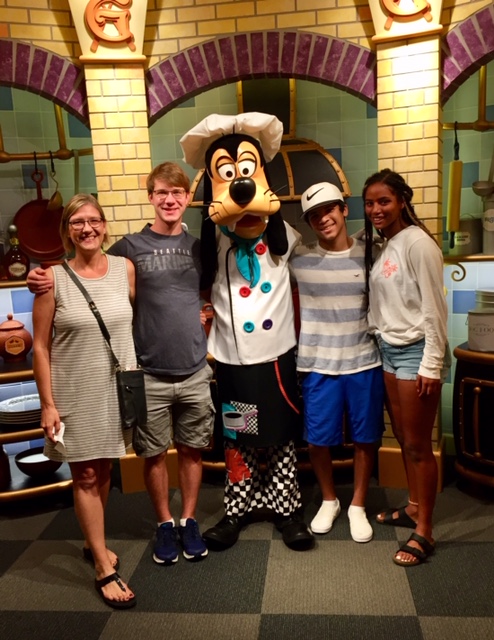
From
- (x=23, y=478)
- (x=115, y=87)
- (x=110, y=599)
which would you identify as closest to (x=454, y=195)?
(x=115, y=87)

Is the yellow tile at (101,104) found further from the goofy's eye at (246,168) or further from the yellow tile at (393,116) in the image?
the yellow tile at (393,116)

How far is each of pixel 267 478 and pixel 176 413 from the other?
546 mm

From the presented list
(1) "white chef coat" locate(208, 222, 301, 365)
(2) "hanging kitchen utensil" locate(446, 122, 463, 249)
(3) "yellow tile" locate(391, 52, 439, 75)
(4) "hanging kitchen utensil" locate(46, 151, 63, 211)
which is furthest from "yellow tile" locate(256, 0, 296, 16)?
(4) "hanging kitchen utensil" locate(46, 151, 63, 211)

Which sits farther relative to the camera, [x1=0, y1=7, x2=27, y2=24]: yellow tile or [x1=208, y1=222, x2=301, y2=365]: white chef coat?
[x1=0, y1=7, x2=27, y2=24]: yellow tile

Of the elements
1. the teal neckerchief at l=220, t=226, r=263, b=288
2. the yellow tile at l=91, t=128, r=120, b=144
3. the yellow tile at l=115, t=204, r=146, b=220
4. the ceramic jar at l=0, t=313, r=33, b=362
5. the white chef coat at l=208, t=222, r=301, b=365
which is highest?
the yellow tile at l=91, t=128, r=120, b=144

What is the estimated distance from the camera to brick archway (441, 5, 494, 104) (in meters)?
2.55

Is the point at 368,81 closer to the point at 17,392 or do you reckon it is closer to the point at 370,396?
the point at 370,396

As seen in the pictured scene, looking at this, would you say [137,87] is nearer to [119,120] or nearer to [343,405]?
[119,120]

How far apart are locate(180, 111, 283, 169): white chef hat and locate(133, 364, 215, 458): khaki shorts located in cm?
91

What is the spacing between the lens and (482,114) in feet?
10.0

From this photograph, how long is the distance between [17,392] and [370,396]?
2.33 metres

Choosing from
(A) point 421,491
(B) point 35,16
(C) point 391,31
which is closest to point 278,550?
(A) point 421,491

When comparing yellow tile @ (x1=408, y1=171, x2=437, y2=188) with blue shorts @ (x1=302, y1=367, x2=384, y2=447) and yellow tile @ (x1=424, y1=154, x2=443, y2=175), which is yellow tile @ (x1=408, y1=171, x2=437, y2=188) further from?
blue shorts @ (x1=302, y1=367, x2=384, y2=447)

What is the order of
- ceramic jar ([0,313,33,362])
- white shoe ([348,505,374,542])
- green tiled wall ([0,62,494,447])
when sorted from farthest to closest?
green tiled wall ([0,62,494,447])
ceramic jar ([0,313,33,362])
white shoe ([348,505,374,542])
